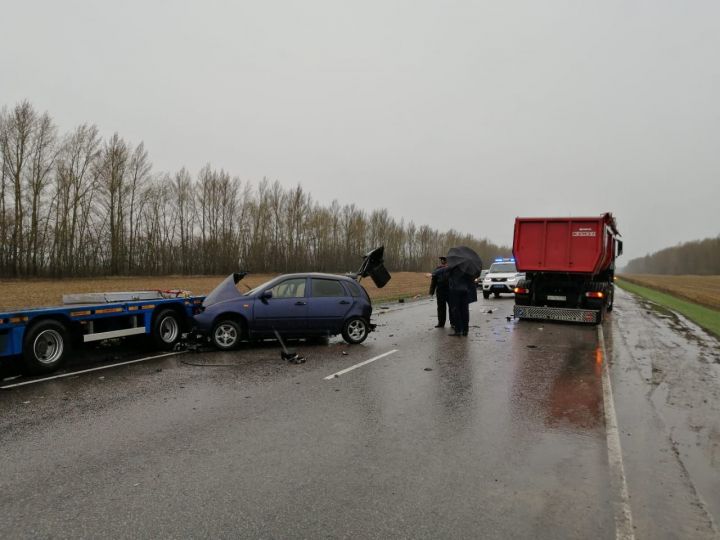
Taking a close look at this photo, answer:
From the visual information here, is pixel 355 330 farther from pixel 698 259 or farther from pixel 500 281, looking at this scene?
pixel 698 259

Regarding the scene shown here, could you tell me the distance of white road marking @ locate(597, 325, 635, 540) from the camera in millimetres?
3340

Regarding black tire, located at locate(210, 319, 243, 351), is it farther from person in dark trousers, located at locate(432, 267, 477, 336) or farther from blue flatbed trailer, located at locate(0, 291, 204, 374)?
person in dark trousers, located at locate(432, 267, 477, 336)

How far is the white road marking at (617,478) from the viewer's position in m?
3.34

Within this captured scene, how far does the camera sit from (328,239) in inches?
3632

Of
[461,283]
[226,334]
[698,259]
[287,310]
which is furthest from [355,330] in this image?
[698,259]

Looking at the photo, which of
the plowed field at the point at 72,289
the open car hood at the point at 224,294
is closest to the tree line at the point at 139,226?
the plowed field at the point at 72,289

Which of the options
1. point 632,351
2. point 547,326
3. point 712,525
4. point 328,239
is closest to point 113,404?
point 712,525

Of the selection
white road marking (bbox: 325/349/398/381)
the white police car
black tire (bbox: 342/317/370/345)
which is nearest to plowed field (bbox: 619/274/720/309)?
the white police car

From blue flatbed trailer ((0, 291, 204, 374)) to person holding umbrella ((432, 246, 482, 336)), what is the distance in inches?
247

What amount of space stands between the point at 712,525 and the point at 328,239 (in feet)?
294

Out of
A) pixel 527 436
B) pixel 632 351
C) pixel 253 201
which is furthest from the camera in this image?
pixel 253 201

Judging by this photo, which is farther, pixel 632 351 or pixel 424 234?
pixel 424 234

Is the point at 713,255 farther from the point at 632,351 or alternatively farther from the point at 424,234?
the point at 632,351

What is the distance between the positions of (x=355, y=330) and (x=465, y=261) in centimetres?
353
